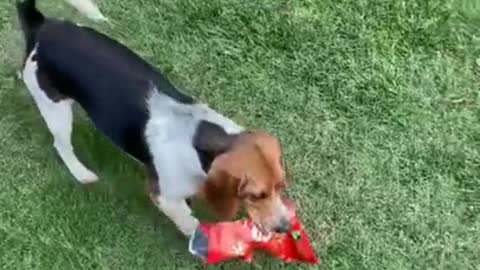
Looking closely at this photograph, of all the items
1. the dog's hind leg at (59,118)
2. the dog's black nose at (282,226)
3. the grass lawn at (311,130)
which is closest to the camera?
the dog's black nose at (282,226)

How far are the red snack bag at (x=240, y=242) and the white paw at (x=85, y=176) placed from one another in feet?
1.89

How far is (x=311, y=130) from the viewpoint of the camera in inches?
179

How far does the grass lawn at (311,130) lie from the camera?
4297mm

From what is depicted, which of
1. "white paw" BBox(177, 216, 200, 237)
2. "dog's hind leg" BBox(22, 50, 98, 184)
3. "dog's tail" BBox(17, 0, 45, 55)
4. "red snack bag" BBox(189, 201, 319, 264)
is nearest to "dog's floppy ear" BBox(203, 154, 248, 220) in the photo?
"red snack bag" BBox(189, 201, 319, 264)

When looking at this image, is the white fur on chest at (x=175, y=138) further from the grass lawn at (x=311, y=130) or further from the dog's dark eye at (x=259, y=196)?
the grass lawn at (x=311, y=130)

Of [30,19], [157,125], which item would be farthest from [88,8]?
[157,125]

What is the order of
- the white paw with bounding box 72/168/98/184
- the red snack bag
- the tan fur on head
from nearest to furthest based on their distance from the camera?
the tan fur on head → the red snack bag → the white paw with bounding box 72/168/98/184

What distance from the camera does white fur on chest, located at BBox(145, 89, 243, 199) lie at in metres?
3.86

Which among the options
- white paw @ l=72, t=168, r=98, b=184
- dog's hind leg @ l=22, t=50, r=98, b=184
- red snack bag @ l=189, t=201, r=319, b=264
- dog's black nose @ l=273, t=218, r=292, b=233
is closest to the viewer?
dog's black nose @ l=273, t=218, r=292, b=233

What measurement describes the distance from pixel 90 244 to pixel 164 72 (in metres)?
0.86

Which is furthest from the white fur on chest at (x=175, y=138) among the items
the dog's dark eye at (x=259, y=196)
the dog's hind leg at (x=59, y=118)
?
the dog's hind leg at (x=59, y=118)

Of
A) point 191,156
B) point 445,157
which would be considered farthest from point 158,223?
point 445,157

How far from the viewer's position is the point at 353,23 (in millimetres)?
4848

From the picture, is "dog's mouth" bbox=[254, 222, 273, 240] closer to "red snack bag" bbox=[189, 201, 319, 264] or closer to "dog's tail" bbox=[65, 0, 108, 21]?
"red snack bag" bbox=[189, 201, 319, 264]
